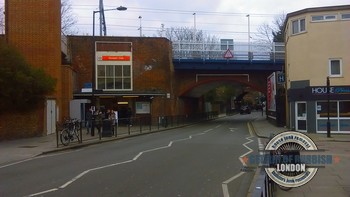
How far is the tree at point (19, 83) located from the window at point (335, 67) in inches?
671

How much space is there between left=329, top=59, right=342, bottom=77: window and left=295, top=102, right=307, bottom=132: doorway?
2601 millimetres

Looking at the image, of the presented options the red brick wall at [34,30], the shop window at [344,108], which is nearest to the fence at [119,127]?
Result: the red brick wall at [34,30]

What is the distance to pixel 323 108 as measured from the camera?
28.7 m

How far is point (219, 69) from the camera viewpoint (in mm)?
47000

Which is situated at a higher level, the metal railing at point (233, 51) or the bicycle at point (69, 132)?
the metal railing at point (233, 51)

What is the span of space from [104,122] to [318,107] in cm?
1323

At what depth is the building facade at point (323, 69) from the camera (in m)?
28.3

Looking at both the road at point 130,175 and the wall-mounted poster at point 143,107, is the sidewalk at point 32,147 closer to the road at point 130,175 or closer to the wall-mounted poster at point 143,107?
the road at point 130,175

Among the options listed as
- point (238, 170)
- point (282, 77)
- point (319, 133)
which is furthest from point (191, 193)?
point (282, 77)

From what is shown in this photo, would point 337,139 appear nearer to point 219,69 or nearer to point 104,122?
point 104,122

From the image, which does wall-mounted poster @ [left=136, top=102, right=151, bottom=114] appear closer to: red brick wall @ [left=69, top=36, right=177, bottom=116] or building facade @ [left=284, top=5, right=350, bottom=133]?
red brick wall @ [left=69, top=36, right=177, bottom=116]

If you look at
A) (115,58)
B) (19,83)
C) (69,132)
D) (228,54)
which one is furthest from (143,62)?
(69,132)

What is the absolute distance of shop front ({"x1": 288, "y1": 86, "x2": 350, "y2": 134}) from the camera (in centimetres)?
2816

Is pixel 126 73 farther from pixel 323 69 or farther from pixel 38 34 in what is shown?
pixel 323 69
